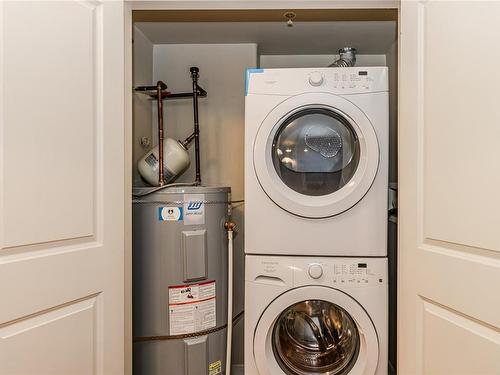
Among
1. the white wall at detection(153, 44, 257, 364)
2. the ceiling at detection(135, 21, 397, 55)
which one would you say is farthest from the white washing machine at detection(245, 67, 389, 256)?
the white wall at detection(153, 44, 257, 364)

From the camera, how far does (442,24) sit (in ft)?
3.47

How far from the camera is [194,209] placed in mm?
1587

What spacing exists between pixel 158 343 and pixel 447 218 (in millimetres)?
1300

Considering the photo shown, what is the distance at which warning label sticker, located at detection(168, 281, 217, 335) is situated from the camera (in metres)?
1.58

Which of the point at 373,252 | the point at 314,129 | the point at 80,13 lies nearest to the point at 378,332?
the point at 373,252

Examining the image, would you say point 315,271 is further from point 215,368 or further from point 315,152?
point 215,368

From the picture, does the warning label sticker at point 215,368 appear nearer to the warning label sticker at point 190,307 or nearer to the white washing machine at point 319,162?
the warning label sticker at point 190,307

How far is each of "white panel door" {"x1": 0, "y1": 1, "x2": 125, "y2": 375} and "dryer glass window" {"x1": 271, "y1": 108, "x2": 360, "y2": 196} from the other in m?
0.70

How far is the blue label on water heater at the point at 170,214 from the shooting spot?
1.57 meters

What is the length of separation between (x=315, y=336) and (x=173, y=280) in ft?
2.35

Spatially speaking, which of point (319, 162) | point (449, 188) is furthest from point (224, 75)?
point (449, 188)

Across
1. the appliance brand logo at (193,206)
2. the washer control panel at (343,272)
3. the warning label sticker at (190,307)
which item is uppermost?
the appliance brand logo at (193,206)

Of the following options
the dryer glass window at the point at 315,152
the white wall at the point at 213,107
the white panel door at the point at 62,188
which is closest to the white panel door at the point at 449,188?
the dryer glass window at the point at 315,152

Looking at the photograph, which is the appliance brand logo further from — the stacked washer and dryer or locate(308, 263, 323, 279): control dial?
locate(308, 263, 323, 279): control dial
